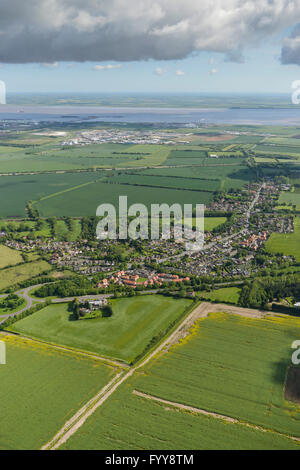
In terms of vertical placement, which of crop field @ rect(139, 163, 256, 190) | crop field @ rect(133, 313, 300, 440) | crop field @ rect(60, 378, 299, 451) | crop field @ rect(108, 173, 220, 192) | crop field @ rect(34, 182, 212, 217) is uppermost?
crop field @ rect(139, 163, 256, 190)

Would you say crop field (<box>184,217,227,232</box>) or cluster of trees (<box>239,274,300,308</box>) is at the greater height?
crop field (<box>184,217,227,232</box>)

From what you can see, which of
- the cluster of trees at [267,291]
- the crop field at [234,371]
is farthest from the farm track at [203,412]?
the cluster of trees at [267,291]

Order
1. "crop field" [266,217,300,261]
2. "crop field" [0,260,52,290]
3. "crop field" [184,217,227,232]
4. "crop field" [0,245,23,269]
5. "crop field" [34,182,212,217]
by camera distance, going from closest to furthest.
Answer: "crop field" [0,260,52,290] → "crop field" [0,245,23,269] → "crop field" [266,217,300,261] → "crop field" [184,217,227,232] → "crop field" [34,182,212,217]

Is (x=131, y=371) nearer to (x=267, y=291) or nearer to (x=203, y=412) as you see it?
(x=203, y=412)

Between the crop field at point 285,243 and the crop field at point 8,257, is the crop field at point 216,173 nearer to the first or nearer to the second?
the crop field at point 285,243

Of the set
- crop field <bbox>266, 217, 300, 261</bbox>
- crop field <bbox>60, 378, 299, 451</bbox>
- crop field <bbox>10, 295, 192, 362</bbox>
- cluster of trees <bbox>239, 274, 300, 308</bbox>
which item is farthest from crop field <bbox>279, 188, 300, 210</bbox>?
crop field <bbox>60, 378, 299, 451</bbox>

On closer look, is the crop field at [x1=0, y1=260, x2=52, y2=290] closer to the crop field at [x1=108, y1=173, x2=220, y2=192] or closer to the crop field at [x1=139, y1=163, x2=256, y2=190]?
the crop field at [x1=108, y1=173, x2=220, y2=192]
